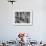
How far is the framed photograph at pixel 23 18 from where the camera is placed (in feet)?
14.7

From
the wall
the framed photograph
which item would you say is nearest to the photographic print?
the framed photograph

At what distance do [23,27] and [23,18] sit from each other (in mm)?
298

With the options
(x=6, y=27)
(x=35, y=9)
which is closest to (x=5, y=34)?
(x=6, y=27)

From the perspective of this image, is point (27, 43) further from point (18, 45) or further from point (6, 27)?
point (6, 27)

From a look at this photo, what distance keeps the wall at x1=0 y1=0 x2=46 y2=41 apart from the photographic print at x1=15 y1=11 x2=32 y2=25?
0.13 metres

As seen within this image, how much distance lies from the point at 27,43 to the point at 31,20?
2.80 ft

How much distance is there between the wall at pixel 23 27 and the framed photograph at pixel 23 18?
0.10 meters

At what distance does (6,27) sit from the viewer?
14.9ft

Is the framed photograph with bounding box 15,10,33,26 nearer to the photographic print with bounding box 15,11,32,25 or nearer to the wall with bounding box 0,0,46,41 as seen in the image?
the photographic print with bounding box 15,11,32,25

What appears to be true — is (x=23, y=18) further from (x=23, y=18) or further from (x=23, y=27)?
(x=23, y=27)

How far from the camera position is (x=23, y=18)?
451 cm

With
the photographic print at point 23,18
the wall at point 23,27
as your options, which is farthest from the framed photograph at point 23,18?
the wall at point 23,27

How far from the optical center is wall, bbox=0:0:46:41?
4.46 metres

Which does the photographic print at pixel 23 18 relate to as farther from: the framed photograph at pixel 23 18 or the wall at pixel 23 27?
the wall at pixel 23 27
